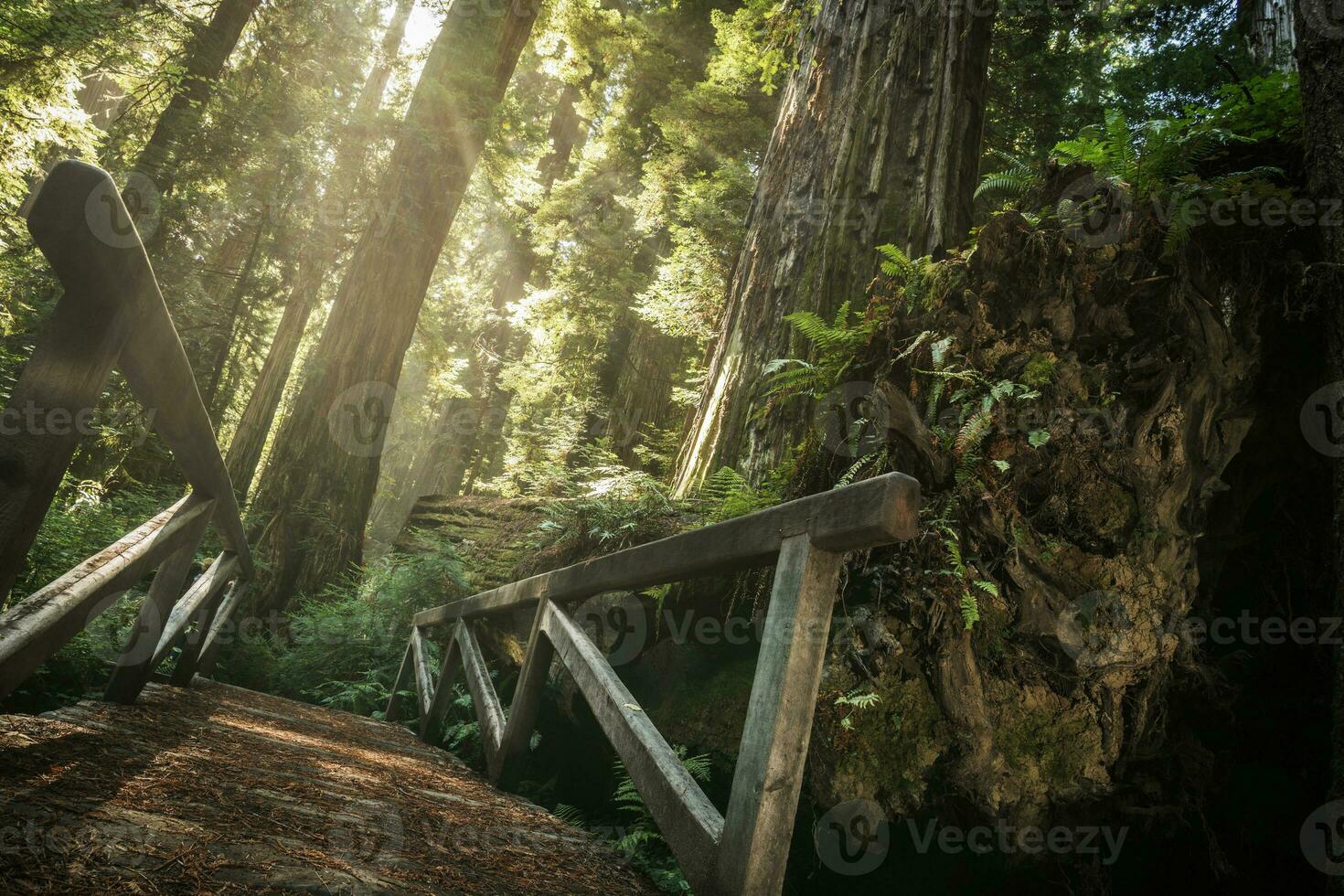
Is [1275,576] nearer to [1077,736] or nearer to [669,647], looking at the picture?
[1077,736]

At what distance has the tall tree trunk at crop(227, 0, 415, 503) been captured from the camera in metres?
12.2

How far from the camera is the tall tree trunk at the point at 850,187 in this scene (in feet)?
15.6

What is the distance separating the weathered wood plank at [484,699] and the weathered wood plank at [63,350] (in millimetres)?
2554

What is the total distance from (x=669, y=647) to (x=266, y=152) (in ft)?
37.4

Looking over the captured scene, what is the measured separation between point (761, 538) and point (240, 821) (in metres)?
1.55

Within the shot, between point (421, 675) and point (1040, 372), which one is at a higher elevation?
point (1040, 372)

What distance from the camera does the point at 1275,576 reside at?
4086 mm

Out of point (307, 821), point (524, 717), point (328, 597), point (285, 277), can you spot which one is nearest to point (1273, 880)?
point (524, 717)

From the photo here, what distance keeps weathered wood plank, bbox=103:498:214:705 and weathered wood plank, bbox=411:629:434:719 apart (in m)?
2.10

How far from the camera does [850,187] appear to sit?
198 inches

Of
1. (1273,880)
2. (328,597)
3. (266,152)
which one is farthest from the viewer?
(266,152)

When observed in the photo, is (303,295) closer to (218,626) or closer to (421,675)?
(218,626)

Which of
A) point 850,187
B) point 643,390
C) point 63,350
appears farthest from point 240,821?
point 643,390

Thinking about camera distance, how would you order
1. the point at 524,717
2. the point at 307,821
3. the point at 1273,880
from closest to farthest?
1. the point at 307,821
2. the point at 524,717
3. the point at 1273,880
